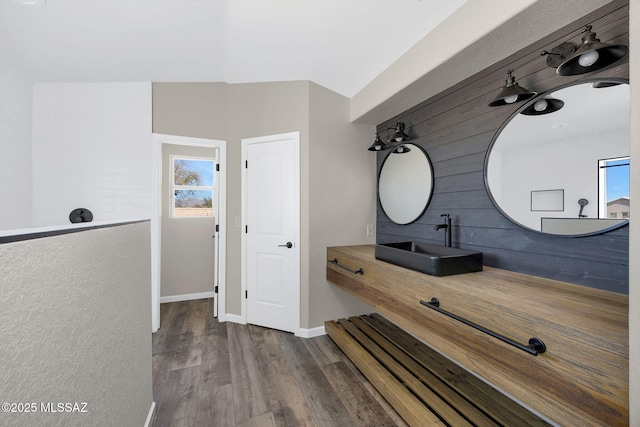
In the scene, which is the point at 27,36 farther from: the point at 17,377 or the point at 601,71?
the point at 601,71

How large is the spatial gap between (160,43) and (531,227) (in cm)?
317

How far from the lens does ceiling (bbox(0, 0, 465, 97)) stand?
1.90m

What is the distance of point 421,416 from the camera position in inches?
59.6

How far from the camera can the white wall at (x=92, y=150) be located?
2.78m

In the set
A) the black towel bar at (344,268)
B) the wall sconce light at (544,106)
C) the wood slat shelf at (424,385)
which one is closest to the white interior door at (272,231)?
the black towel bar at (344,268)

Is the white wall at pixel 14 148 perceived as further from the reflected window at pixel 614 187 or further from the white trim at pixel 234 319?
the reflected window at pixel 614 187

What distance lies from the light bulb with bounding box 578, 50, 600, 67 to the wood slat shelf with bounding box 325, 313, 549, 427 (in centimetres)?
175

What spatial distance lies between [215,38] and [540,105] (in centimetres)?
251

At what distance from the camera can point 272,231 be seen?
3025 mm

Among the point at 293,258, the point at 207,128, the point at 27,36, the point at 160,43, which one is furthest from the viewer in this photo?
the point at 207,128

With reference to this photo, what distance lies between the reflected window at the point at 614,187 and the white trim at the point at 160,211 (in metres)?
3.11

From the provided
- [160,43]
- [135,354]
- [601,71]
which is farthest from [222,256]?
[601,71]

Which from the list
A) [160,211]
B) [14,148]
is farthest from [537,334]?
[14,148]

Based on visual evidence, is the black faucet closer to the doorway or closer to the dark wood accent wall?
the dark wood accent wall
